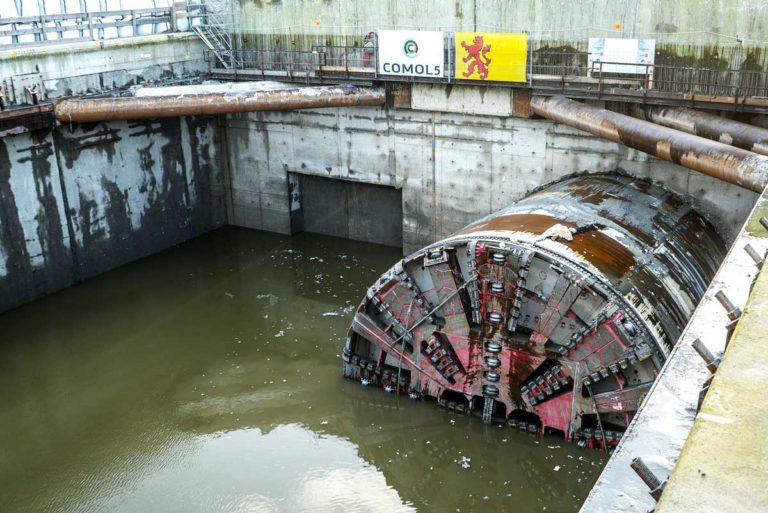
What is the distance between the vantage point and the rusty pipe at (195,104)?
1619cm

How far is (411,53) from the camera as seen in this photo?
1714cm

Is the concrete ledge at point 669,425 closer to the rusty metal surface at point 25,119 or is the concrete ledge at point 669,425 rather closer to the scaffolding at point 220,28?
the rusty metal surface at point 25,119

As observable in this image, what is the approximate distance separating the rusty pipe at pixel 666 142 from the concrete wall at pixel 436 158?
1.08 metres

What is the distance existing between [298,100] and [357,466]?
328 inches

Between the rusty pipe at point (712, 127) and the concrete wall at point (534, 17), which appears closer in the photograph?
the rusty pipe at point (712, 127)

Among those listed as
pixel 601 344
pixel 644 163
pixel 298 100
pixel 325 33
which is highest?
pixel 325 33

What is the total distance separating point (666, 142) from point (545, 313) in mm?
3817

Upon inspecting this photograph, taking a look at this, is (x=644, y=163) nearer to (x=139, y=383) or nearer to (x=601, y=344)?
(x=601, y=344)

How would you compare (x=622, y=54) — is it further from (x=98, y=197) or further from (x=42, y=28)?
(x=42, y=28)

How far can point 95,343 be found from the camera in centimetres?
1555

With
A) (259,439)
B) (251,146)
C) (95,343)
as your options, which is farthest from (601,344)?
(251,146)

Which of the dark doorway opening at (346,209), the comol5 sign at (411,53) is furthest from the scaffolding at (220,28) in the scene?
the comol5 sign at (411,53)

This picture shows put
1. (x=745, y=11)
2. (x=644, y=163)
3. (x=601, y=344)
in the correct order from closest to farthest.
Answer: (x=601, y=344) → (x=745, y=11) → (x=644, y=163)

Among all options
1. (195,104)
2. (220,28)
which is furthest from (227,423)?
(220,28)
